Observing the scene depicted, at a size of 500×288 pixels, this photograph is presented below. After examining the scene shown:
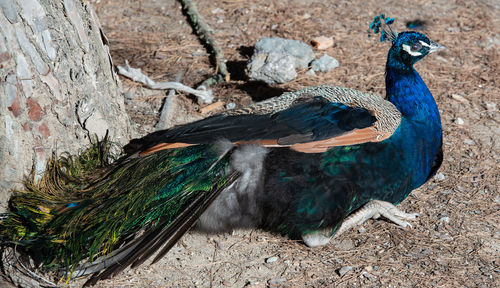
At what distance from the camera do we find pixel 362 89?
4.15m

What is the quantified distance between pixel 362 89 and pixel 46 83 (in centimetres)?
243

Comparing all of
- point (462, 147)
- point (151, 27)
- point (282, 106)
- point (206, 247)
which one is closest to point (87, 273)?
point (206, 247)

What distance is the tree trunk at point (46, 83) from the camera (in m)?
2.54

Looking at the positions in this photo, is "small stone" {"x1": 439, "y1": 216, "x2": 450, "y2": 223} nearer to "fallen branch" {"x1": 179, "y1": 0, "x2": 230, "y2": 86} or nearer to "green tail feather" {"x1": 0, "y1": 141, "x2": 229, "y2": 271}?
"green tail feather" {"x1": 0, "y1": 141, "x2": 229, "y2": 271}

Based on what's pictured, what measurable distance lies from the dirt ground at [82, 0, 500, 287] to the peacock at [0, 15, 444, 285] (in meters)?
0.13

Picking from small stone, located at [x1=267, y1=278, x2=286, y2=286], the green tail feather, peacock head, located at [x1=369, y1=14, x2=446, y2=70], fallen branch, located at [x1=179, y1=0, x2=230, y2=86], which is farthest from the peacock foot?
fallen branch, located at [x1=179, y1=0, x2=230, y2=86]

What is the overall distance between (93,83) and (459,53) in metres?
3.24

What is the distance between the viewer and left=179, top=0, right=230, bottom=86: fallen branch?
4.28 m

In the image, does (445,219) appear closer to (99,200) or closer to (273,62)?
(273,62)

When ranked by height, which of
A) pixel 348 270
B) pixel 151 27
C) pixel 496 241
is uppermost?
pixel 151 27

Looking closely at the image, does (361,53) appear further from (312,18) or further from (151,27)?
(151,27)

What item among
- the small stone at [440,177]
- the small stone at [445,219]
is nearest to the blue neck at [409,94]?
the small stone at [440,177]

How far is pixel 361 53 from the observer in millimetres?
4637

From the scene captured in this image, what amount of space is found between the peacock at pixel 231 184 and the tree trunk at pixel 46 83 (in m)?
0.12
